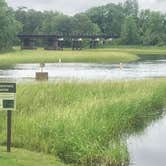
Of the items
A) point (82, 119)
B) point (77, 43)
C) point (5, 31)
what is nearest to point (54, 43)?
point (77, 43)

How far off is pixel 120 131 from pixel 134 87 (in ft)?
28.0

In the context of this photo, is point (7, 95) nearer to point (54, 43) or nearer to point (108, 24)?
point (54, 43)

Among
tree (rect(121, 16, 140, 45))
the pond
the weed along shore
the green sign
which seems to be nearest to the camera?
the green sign

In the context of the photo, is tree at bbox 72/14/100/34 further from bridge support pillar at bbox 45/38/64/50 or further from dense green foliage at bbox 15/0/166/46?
bridge support pillar at bbox 45/38/64/50

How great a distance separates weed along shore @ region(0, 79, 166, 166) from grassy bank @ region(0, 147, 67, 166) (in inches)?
23.8

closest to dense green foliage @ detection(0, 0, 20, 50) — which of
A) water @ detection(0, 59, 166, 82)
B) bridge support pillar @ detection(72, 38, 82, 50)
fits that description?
bridge support pillar @ detection(72, 38, 82, 50)

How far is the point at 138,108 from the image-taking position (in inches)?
827

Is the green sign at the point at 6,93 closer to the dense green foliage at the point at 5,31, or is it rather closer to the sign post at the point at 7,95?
the sign post at the point at 7,95

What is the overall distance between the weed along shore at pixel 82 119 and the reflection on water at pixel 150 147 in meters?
0.37

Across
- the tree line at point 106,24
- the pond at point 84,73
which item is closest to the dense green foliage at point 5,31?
the tree line at point 106,24

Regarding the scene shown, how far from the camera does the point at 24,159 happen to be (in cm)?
1239

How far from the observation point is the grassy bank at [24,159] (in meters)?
11.8

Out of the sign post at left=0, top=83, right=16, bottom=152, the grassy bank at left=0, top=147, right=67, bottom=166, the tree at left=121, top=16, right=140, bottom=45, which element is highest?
the sign post at left=0, top=83, right=16, bottom=152

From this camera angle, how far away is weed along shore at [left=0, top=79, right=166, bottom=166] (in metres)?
13.8
